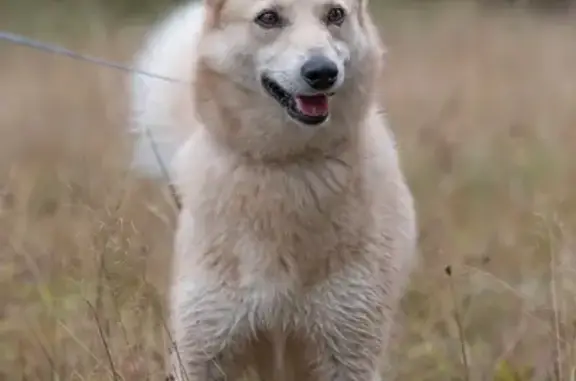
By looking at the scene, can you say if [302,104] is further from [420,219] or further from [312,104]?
[420,219]

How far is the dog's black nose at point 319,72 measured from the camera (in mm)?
3719

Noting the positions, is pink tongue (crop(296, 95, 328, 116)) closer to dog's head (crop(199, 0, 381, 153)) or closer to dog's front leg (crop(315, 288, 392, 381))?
dog's head (crop(199, 0, 381, 153))

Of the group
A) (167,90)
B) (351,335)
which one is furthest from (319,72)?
(167,90)

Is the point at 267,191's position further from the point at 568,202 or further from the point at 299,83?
the point at 568,202

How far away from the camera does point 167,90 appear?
465 cm

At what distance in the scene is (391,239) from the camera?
409 centimetres

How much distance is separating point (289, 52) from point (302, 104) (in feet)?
0.55

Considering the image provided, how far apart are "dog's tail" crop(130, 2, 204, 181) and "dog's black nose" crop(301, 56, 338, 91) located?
705 mm

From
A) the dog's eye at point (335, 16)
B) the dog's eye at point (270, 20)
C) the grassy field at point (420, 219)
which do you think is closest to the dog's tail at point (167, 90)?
the grassy field at point (420, 219)

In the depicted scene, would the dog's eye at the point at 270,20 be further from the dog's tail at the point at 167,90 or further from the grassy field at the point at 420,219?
the grassy field at the point at 420,219

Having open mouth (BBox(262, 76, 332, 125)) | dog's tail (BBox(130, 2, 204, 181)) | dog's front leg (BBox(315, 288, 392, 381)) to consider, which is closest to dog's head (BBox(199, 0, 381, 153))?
open mouth (BBox(262, 76, 332, 125))

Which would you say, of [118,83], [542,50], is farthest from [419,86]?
[118,83]

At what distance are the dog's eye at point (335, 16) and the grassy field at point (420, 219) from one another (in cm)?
86

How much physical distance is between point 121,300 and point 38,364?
39 cm
